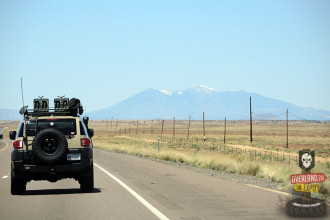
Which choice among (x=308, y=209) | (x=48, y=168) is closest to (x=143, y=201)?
(x=48, y=168)

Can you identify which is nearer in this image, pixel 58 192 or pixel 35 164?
pixel 35 164

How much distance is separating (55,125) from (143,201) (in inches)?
128

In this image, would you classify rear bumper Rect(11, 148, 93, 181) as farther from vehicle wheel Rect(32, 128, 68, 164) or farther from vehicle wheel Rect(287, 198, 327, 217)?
vehicle wheel Rect(287, 198, 327, 217)

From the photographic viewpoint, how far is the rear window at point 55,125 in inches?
532

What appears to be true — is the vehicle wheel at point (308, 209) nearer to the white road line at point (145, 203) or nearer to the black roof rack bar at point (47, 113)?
the white road line at point (145, 203)

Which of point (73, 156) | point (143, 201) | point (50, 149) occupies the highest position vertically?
point (50, 149)

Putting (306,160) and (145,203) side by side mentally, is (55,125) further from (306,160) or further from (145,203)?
(306,160)

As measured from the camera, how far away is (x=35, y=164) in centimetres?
1308

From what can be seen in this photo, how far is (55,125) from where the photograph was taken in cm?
1370

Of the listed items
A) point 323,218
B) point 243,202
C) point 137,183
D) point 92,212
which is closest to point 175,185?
point 137,183

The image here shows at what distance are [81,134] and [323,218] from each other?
21.2 feet

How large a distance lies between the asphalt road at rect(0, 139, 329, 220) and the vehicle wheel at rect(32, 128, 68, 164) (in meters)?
1.00

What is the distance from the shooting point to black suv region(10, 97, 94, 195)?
12867 mm

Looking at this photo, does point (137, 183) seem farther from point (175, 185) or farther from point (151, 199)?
point (151, 199)
